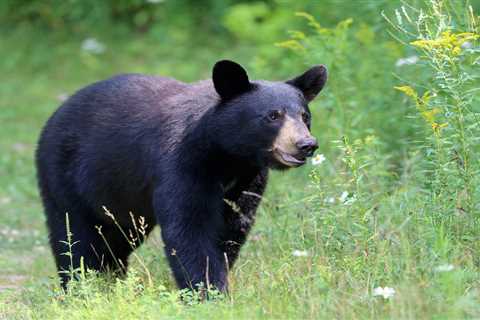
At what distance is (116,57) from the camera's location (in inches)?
666

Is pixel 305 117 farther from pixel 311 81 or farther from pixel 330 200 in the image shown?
pixel 330 200

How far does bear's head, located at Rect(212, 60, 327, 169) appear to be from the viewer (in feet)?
19.7

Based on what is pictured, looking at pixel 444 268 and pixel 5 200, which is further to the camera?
pixel 5 200

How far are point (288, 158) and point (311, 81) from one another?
30.9 inches

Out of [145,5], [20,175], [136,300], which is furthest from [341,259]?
[145,5]

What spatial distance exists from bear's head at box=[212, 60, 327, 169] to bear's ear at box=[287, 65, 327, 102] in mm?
135

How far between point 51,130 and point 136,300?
2315mm

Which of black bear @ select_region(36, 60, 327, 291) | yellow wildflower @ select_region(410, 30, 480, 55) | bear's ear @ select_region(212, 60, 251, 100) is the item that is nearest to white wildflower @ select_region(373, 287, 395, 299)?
black bear @ select_region(36, 60, 327, 291)

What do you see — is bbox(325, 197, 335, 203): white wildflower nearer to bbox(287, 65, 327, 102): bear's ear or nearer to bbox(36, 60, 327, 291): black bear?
bbox(36, 60, 327, 291): black bear

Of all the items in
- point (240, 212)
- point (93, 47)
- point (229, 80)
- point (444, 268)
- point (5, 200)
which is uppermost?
point (229, 80)

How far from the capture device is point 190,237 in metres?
6.12

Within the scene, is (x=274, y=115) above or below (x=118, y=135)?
above

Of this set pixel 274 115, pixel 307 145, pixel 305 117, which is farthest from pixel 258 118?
pixel 307 145

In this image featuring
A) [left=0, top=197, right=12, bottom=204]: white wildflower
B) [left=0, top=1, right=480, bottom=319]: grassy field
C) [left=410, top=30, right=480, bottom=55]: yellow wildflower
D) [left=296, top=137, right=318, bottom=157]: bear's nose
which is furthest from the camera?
[left=0, top=197, right=12, bottom=204]: white wildflower
